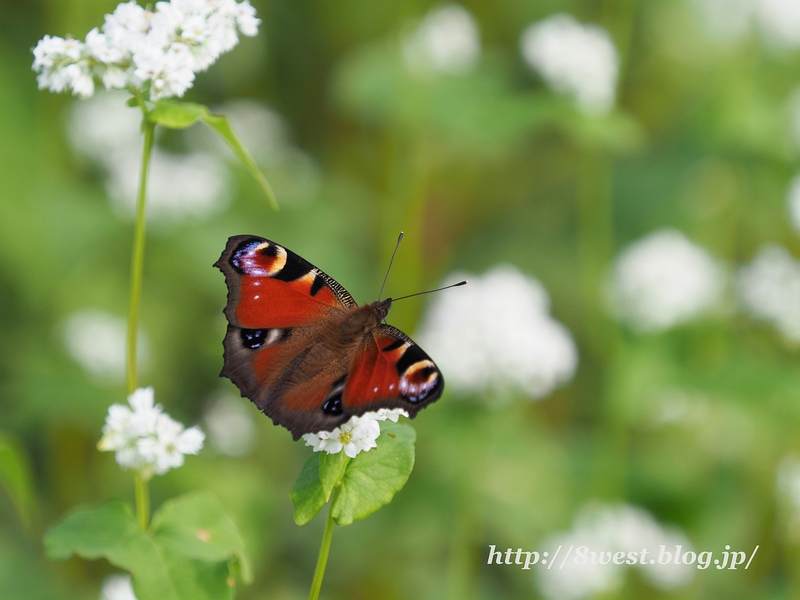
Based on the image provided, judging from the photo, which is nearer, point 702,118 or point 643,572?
point 643,572

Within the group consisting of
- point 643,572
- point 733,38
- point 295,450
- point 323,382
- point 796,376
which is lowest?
point 643,572

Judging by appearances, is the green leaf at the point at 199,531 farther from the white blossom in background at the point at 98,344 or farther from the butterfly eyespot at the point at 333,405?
the white blossom in background at the point at 98,344

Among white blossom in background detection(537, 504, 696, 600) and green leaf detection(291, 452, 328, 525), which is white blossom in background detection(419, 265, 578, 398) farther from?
green leaf detection(291, 452, 328, 525)

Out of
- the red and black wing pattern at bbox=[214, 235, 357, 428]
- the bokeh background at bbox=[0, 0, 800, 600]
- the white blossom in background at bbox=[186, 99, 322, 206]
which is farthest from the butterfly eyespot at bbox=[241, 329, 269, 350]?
the white blossom in background at bbox=[186, 99, 322, 206]

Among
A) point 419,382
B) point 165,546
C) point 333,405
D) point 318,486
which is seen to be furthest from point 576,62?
point 165,546

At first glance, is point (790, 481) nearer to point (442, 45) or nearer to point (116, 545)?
point (442, 45)

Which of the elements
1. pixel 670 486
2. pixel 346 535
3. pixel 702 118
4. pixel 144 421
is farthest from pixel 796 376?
pixel 144 421

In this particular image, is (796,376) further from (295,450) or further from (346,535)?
(295,450)
